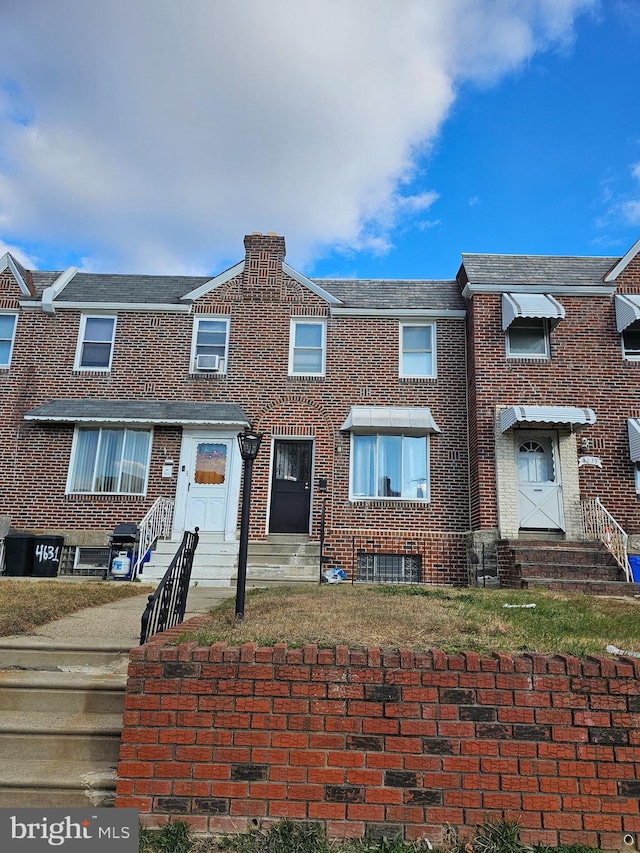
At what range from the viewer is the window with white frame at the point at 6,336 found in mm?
14633

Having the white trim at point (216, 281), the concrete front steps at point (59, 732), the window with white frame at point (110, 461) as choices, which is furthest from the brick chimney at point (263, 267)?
the concrete front steps at point (59, 732)

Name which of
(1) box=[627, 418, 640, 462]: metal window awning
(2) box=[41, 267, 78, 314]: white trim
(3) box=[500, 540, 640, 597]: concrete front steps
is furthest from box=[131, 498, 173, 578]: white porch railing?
(1) box=[627, 418, 640, 462]: metal window awning

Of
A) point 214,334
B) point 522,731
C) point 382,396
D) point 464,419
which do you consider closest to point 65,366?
point 214,334

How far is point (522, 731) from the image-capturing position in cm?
325

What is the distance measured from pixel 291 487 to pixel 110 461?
452 cm

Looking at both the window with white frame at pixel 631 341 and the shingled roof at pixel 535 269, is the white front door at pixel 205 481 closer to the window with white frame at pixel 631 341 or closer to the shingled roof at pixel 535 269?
the shingled roof at pixel 535 269

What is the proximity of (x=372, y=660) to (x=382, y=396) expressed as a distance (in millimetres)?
11052

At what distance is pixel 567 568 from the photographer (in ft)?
35.4

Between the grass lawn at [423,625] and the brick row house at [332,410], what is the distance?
6.16 metres

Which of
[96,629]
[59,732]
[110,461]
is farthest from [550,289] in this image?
[59,732]

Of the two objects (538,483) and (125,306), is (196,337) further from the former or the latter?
(538,483)

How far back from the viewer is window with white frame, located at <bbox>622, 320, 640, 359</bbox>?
13500mm

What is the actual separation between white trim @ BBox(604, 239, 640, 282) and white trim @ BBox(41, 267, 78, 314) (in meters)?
14.1

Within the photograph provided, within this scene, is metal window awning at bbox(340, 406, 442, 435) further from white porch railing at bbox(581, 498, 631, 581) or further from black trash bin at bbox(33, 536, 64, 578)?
black trash bin at bbox(33, 536, 64, 578)
